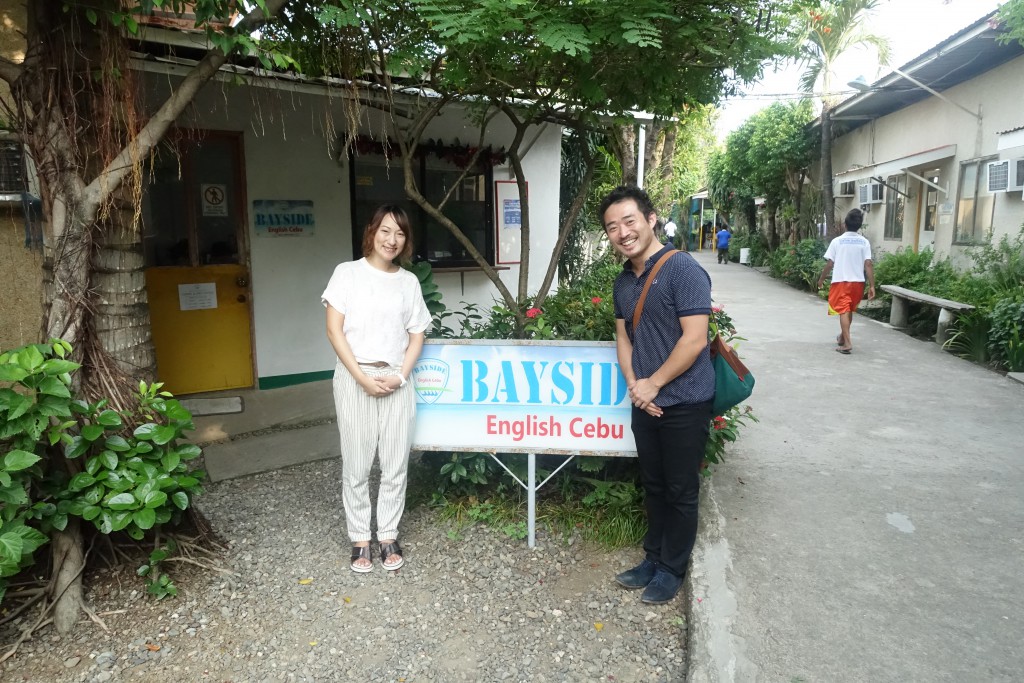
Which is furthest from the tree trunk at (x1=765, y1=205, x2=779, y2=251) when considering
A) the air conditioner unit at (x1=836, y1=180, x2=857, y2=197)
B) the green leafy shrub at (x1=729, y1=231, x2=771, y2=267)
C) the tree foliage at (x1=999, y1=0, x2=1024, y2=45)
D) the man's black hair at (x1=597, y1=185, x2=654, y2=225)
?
the man's black hair at (x1=597, y1=185, x2=654, y2=225)

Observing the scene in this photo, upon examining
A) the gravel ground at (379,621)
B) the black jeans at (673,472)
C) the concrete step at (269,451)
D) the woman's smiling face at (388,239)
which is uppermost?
the woman's smiling face at (388,239)

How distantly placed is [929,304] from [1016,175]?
1.92 meters

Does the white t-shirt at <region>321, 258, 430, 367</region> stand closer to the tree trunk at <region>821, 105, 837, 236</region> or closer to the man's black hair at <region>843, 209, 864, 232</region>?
the man's black hair at <region>843, 209, 864, 232</region>

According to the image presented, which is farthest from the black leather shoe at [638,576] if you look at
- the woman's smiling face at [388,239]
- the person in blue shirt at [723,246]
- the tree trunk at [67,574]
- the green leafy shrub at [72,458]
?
the person in blue shirt at [723,246]

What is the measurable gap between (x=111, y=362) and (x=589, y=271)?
7.80 metres

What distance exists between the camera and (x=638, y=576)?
3.31m

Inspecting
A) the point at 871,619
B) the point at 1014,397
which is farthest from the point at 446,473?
the point at 1014,397

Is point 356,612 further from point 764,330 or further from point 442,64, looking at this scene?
point 764,330

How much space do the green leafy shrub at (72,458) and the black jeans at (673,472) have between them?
201 cm

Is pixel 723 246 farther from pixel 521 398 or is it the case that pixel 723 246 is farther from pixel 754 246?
pixel 521 398

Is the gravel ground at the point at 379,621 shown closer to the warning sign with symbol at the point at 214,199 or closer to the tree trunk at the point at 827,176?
the warning sign with symbol at the point at 214,199

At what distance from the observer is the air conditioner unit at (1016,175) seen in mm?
8984

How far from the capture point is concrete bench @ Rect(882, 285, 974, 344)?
8516 mm

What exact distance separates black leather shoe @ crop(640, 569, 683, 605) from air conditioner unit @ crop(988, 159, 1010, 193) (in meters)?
8.91
